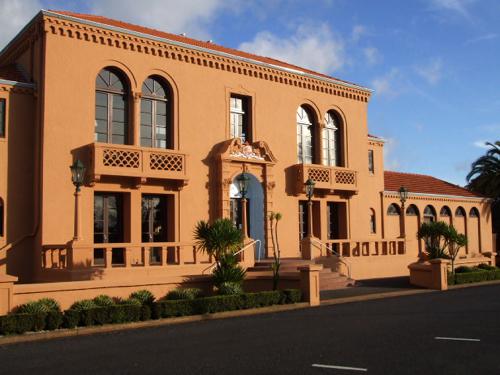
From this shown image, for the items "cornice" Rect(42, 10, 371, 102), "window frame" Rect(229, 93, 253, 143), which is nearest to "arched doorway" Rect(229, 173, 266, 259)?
"window frame" Rect(229, 93, 253, 143)

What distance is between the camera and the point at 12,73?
19766 millimetres

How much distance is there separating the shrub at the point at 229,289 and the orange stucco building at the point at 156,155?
1.32 m

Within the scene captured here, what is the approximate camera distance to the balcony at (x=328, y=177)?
78.3ft

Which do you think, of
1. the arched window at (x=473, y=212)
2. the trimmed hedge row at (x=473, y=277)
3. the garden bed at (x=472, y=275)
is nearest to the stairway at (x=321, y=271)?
the trimmed hedge row at (x=473, y=277)

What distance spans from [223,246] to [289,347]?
6.19 meters

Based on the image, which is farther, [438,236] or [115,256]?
[438,236]

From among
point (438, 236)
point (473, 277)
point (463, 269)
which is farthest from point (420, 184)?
point (473, 277)

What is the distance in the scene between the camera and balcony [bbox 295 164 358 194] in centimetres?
2386

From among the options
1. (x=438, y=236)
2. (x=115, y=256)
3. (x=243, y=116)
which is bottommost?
(x=115, y=256)

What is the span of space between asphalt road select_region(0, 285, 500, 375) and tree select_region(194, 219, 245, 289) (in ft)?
7.81

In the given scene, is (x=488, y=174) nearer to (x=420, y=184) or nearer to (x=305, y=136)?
(x=420, y=184)

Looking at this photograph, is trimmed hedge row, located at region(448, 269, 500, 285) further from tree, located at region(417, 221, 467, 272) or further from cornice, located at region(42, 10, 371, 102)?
cornice, located at region(42, 10, 371, 102)

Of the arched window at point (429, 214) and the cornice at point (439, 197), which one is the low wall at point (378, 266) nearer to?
the cornice at point (439, 197)

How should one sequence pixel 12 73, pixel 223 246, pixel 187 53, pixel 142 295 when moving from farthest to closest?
pixel 187 53
pixel 12 73
pixel 223 246
pixel 142 295
